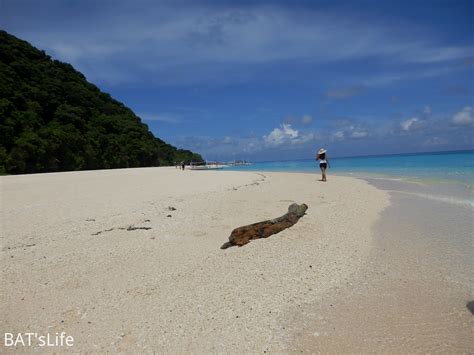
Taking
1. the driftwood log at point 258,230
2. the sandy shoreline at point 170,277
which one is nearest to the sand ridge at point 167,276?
the sandy shoreline at point 170,277

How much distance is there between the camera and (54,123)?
51.0m

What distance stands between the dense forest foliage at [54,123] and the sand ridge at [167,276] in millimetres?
36539

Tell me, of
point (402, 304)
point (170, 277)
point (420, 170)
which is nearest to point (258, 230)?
point (170, 277)

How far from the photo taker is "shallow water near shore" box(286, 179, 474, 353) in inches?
125

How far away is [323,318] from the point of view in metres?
3.63

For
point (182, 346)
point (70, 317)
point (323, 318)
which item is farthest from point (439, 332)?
point (70, 317)

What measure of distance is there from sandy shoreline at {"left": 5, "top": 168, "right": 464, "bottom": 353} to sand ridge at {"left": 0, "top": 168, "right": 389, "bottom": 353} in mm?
16

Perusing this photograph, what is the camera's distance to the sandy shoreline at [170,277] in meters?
3.37

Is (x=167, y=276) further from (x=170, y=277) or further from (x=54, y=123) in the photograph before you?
(x=54, y=123)

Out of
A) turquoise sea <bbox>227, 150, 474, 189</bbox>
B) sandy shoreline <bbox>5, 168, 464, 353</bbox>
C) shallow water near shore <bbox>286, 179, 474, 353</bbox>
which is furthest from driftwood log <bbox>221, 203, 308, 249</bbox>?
turquoise sea <bbox>227, 150, 474, 189</bbox>

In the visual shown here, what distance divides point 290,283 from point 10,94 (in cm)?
5538

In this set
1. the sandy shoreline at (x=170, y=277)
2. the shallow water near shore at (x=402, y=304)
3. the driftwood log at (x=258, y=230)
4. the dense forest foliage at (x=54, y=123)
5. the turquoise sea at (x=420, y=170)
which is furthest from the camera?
the dense forest foliage at (x=54, y=123)

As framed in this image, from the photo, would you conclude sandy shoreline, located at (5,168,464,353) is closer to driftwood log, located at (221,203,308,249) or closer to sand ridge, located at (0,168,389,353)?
sand ridge, located at (0,168,389,353)

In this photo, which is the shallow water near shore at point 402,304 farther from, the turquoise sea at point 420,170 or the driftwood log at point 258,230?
the turquoise sea at point 420,170
